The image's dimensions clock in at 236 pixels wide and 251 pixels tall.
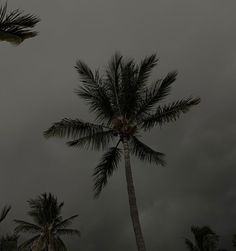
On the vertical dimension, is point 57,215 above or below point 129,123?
above

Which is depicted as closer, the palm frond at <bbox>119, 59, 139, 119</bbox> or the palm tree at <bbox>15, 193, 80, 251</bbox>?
the palm frond at <bbox>119, 59, 139, 119</bbox>

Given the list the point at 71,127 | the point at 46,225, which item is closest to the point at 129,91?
the point at 71,127

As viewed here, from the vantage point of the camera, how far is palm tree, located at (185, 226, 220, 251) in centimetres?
4298

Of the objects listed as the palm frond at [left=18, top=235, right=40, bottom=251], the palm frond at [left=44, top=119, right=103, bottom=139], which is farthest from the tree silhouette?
the palm frond at [left=44, top=119, right=103, bottom=139]

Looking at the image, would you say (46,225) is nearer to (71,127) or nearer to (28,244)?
(28,244)

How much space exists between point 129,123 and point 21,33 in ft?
33.7

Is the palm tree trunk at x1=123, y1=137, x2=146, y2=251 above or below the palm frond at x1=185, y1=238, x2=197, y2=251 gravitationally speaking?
below

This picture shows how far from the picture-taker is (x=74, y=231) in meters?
37.9

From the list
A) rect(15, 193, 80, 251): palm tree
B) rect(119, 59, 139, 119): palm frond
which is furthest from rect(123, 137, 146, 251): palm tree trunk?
rect(15, 193, 80, 251): palm tree

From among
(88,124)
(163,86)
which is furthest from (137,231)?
(163,86)

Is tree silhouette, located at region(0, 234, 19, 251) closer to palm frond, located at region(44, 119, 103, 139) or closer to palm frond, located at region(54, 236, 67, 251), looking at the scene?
palm frond, located at region(54, 236, 67, 251)

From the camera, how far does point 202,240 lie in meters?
44.2

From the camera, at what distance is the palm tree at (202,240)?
4298 centimetres

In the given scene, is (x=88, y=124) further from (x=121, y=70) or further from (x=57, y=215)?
(x=57, y=215)
